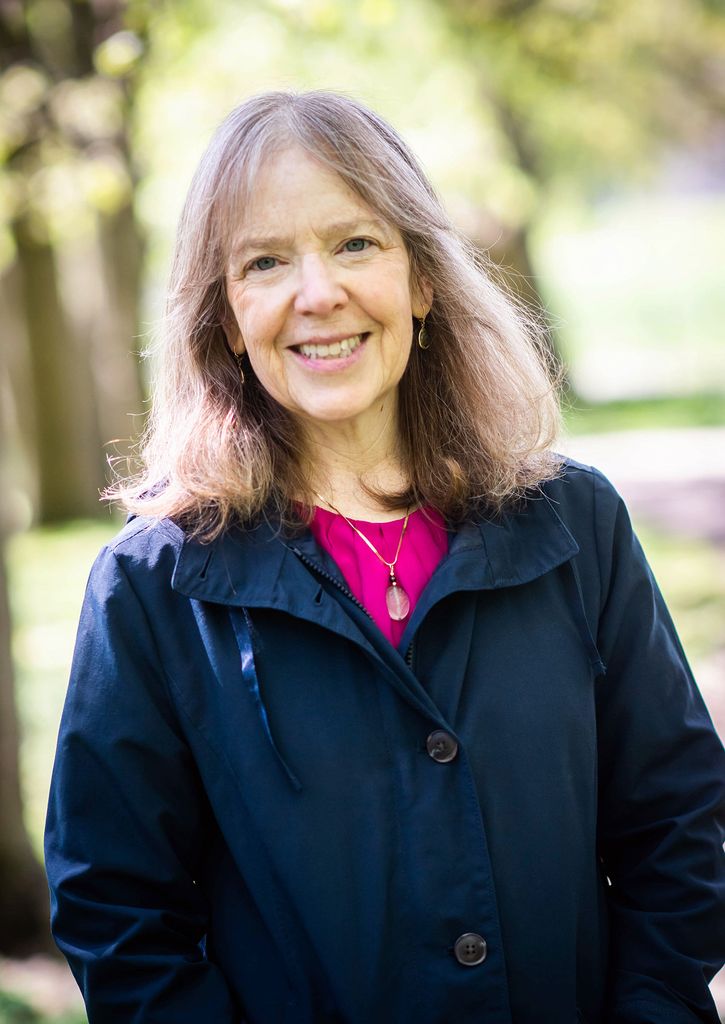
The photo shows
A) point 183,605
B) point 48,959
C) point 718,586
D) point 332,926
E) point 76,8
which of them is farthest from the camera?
point 718,586

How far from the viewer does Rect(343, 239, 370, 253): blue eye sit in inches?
89.4

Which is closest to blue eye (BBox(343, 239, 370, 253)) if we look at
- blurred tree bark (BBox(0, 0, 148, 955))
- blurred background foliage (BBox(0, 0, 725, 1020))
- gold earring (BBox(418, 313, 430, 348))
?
gold earring (BBox(418, 313, 430, 348))

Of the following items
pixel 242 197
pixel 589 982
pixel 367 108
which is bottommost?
pixel 589 982

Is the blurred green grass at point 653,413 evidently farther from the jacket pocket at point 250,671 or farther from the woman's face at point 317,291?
the jacket pocket at point 250,671

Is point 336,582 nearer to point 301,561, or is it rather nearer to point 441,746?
point 301,561

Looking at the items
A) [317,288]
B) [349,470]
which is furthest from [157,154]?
[317,288]

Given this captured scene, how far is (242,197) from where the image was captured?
2219 millimetres

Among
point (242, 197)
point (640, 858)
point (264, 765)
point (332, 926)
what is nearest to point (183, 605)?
point (264, 765)

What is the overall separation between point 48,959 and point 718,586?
19.7ft

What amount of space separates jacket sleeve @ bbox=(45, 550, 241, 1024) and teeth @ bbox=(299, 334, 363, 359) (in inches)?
22.5

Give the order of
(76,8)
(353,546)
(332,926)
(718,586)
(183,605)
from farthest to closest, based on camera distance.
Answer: (718,586) < (76,8) < (353,546) < (183,605) < (332,926)

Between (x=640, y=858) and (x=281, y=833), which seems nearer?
(x=281, y=833)

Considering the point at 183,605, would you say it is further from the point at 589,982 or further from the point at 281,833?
the point at 589,982

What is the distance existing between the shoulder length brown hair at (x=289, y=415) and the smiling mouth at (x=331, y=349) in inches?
8.2
